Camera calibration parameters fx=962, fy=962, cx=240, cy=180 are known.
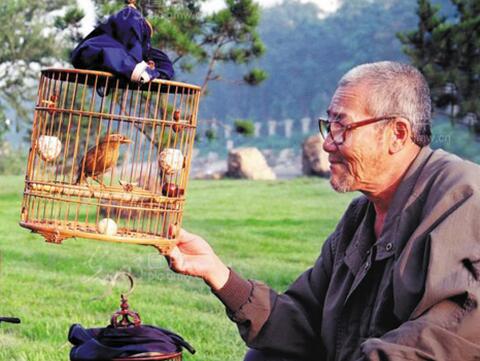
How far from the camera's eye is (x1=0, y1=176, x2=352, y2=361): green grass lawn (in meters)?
6.16

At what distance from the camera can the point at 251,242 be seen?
40.7ft

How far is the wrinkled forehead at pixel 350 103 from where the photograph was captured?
10.5ft

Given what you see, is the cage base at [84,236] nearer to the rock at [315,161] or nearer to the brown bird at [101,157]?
the brown bird at [101,157]

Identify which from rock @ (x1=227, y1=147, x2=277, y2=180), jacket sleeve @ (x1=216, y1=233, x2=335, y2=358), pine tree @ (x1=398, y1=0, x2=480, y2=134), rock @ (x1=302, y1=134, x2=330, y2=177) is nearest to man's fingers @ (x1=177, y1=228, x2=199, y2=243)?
jacket sleeve @ (x1=216, y1=233, x2=335, y2=358)

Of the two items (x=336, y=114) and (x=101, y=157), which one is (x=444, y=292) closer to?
(x=336, y=114)

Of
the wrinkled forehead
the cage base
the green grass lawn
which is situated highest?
the wrinkled forehead

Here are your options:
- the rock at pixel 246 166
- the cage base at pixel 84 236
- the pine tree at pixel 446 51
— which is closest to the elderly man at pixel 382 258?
the cage base at pixel 84 236

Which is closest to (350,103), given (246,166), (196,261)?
(196,261)

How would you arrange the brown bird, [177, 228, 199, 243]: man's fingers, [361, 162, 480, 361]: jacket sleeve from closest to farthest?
[361, 162, 480, 361]: jacket sleeve → [177, 228, 199, 243]: man's fingers → the brown bird

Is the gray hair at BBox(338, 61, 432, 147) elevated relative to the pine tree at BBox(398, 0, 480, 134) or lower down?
lower down

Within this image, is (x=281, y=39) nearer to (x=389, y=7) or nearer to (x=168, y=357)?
(x=389, y=7)

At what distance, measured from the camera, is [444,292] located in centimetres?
285

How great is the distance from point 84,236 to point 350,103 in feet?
3.25

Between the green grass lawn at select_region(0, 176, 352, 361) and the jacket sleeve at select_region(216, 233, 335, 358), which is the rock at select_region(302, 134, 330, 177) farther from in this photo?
the jacket sleeve at select_region(216, 233, 335, 358)
